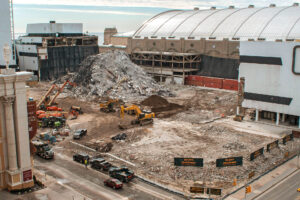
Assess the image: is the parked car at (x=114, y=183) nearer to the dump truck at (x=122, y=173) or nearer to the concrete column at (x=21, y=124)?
the dump truck at (x=122, y=173)

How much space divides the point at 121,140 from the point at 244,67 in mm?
23148

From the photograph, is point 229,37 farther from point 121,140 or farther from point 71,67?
point 121,140

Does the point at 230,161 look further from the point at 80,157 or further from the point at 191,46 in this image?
the point at 191,46

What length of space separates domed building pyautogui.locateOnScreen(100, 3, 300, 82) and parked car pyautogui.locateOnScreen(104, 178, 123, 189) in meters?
56.6

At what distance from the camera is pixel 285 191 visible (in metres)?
28.4

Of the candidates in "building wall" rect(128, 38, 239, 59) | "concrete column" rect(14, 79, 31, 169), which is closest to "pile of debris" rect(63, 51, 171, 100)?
"building wall" rect(128, 38, 239, 59)

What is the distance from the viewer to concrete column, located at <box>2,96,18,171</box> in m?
24.9

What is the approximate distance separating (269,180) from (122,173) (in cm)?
1359

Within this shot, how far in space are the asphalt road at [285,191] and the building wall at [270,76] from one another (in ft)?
60.7

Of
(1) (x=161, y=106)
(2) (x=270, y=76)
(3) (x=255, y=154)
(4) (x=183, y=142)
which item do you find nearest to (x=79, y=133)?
(4) (x=183, y=142)

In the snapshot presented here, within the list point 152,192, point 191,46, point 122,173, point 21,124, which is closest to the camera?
point 21,124

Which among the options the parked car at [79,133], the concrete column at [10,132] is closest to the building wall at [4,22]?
the concrete column at [10,132]

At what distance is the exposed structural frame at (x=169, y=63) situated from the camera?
84.0 meters

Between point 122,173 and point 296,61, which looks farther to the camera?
point 296,61
